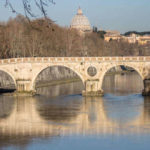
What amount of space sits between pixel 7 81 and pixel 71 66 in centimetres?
1334

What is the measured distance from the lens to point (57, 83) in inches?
3004

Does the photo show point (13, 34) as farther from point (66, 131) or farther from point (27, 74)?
point (66, 131)

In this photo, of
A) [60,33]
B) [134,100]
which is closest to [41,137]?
[134,100]

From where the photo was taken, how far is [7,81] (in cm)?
7031

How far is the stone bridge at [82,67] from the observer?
59.1m

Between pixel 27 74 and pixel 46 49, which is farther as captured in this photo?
pixel 46 49

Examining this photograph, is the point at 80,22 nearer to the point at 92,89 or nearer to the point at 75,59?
the point at 75,59

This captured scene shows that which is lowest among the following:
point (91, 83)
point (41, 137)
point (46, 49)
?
point (41, 137)

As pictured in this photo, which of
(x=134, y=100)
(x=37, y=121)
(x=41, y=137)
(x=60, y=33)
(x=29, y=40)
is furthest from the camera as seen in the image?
(x=60, y=33)

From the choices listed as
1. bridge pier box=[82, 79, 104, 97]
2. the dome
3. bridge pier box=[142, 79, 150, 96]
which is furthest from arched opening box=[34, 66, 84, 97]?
the dome

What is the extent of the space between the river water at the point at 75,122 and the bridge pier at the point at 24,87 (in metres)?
1.37

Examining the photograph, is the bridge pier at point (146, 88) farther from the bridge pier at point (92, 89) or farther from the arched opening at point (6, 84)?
the arched opening at point (6, 84)

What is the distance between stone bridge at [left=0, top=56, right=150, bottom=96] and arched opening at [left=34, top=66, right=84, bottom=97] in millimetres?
1176

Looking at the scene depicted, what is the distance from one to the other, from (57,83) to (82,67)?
1691 centimetres
